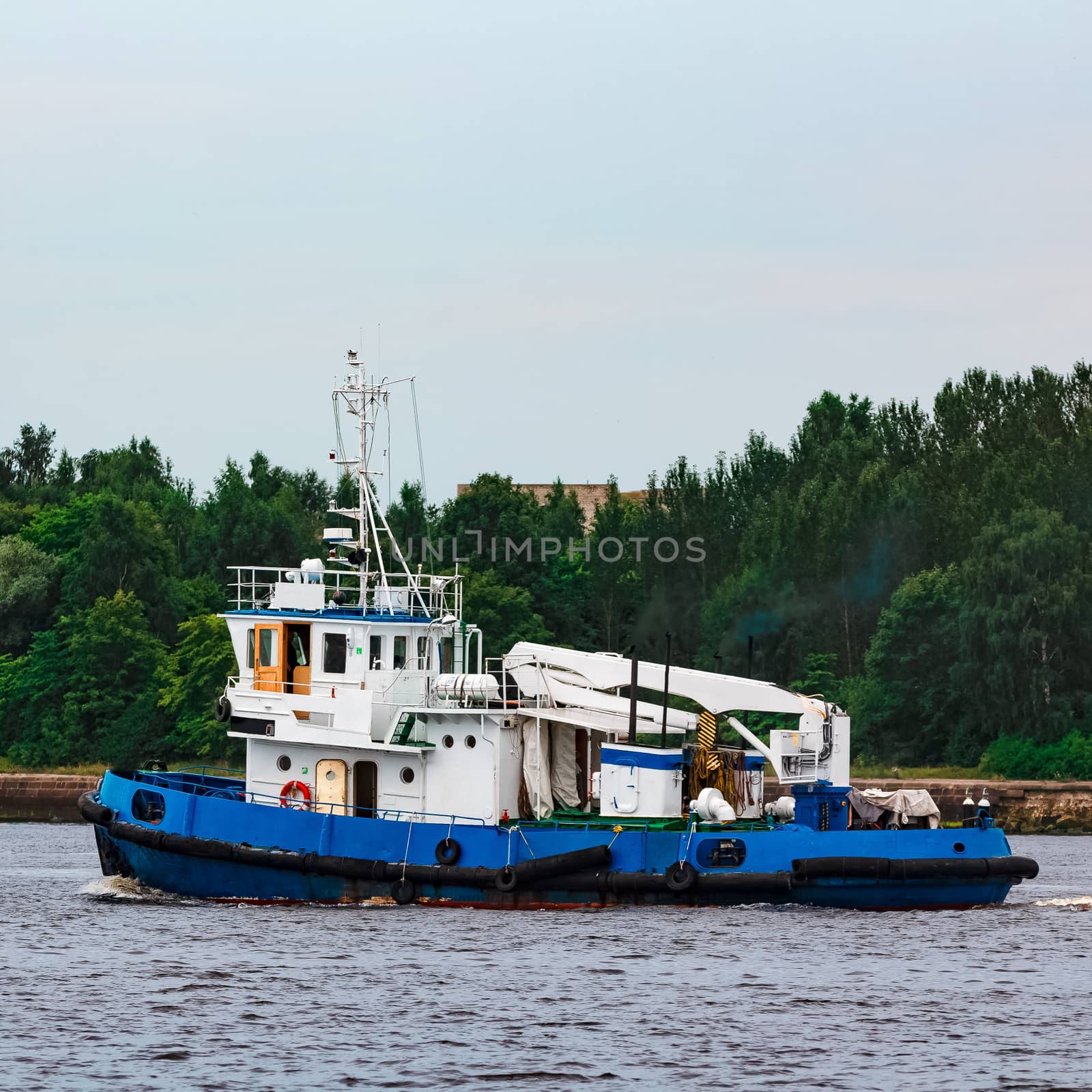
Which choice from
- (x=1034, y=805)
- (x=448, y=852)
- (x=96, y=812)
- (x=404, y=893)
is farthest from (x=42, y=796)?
(x=448, y=852)

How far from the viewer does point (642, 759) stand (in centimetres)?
2575

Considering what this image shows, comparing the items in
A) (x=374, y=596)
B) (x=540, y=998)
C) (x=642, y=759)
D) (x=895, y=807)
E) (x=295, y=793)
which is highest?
(x=374, y=596)

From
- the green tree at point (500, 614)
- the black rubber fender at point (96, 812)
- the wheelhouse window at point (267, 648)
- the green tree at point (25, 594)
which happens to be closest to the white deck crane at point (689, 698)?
the wheelhouse window at point (267, 648)

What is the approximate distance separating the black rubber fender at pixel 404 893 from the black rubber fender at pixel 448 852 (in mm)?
483

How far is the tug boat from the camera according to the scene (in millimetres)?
25156

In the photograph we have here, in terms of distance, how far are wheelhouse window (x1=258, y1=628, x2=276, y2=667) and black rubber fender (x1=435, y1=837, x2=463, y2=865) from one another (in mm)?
3732

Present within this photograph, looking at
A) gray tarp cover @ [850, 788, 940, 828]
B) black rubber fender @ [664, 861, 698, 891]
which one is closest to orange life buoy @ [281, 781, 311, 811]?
black rubber fender @ [664, 861, 698, 891]

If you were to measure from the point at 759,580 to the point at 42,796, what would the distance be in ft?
70.7

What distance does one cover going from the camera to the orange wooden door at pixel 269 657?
2722cm

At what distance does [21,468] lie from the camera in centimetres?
8106

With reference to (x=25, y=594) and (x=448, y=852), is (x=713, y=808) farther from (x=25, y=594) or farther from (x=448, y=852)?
(x=25, y=594)

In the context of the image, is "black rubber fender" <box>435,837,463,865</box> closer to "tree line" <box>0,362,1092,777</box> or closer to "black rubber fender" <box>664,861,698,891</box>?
"black rubber fender" <box>664,861,698,891</box>

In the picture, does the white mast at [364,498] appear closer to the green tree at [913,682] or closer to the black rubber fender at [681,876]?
the black rubber fender at [681,876]

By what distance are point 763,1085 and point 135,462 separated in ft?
223
